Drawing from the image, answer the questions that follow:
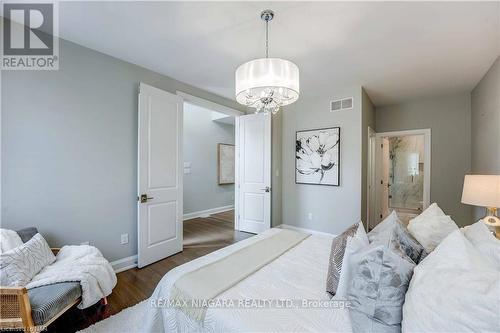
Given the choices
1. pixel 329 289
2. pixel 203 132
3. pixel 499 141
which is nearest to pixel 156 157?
pixel 329 289

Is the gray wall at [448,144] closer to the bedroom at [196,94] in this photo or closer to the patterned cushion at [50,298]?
the bedroom at [196,94]

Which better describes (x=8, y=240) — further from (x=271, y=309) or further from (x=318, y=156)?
(x=318, y=156)

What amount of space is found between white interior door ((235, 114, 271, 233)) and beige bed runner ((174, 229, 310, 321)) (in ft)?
6.98

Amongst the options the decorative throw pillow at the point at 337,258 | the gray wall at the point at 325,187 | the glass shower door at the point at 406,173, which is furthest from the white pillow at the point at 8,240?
the glass shower door at the point at 406,173

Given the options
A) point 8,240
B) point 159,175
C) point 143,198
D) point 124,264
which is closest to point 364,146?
point 159,175

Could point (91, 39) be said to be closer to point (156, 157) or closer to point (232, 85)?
point (156, 157)

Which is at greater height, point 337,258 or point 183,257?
point 337,258

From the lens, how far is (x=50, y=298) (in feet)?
4.73

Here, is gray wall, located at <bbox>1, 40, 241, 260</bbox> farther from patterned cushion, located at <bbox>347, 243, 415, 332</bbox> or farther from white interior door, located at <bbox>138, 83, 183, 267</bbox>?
patterned cushion, located at <bbox>347, 243, 415, 332</bbox>

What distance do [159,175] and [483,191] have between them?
3.52 metres

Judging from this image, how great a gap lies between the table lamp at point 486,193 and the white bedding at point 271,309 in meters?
1.59

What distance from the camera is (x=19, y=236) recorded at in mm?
1829

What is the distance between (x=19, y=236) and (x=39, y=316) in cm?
82

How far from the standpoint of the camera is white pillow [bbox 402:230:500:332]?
0.74m
